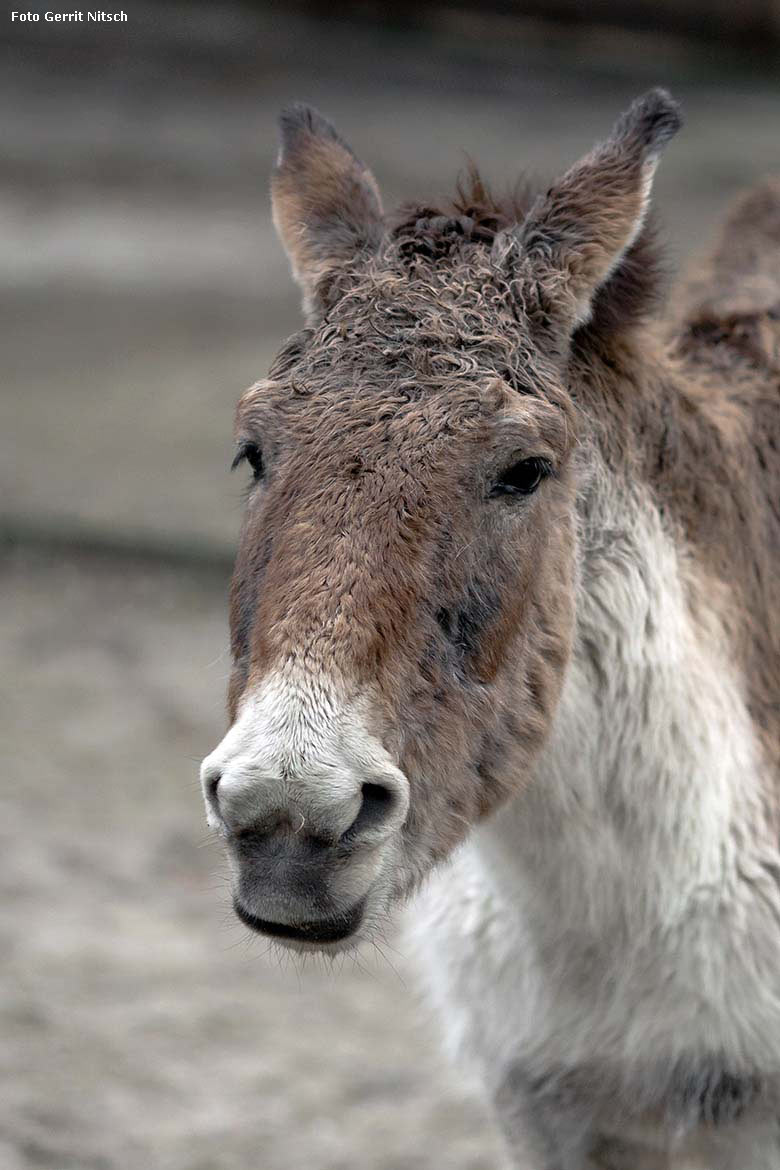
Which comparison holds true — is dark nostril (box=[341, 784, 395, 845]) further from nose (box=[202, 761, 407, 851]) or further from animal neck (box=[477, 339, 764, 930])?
animal neck (box=[477, 339, 764, 930])

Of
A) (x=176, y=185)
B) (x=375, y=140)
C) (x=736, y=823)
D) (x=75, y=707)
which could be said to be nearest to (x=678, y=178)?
(x=375, y=140)

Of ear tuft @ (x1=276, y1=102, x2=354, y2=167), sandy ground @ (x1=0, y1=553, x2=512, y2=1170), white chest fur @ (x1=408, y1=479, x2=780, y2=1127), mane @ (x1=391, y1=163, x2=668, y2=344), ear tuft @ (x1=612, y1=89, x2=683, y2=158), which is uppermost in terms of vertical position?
ear tuft @ (x1=612, y1=89, x2=683, y2=158)

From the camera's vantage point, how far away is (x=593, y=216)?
2.95 m

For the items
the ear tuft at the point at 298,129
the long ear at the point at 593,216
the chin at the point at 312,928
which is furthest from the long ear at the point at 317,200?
the chin at the point at 312,928

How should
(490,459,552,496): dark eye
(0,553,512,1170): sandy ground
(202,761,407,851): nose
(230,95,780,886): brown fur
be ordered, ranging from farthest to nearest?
(0,553,512,1170): sandy ground → (490,459,552,496): dark eye → (230,95,780,886): brown fur → (202,761,407,851): nose

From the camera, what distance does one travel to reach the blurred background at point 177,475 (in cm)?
460

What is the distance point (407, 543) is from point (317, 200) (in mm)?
1033

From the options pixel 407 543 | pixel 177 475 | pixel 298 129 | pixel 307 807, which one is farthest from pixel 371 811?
pixel 177 475

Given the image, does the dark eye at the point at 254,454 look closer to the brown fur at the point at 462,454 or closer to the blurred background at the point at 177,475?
the brown fur at the point at 462,454

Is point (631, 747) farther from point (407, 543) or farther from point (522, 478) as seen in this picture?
point (407, 543)

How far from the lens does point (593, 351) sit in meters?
3.05

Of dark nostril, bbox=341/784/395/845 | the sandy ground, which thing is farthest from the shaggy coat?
the sandy ground

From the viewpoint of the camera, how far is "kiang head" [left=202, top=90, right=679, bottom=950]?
235 centimetres

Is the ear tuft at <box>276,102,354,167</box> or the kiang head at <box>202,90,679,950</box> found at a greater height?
the ear tuft at <box>276,102,354,167</box>
